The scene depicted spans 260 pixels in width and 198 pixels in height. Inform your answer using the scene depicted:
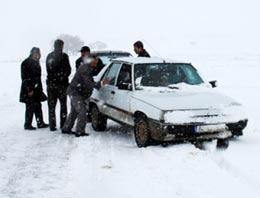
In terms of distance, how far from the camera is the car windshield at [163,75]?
28.2 ft

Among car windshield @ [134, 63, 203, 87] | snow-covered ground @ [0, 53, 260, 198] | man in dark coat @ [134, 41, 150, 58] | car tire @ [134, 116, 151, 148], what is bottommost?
snow-covered ground @ [0, 53, 260, 198]

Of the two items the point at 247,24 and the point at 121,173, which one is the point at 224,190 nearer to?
the point at 121,173

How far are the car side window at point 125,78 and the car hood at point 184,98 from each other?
13.0 inches

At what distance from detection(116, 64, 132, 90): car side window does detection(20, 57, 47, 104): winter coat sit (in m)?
2.06

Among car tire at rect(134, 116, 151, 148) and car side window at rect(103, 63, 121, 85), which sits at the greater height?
car side window at rect(103, 63, 121, 85)

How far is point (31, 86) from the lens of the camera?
10.1 m

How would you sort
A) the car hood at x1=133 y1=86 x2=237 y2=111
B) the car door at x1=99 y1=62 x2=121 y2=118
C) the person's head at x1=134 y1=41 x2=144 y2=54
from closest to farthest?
the car hood at x1=133 y1=86 x2=237 y2=111, the car door at x1=99 y1=62 x2=121 y2=118, the person's head at x1=134 y1=41 x2=144 y2=54

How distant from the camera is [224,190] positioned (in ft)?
18.0

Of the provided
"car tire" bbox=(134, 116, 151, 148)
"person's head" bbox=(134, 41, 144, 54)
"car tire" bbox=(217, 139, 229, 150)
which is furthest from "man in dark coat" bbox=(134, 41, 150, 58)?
"car tire" bbox=(217, 139, 229, 150)

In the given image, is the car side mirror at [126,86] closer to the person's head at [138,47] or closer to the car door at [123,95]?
the car door at [123,95]

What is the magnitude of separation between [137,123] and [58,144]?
162 cm

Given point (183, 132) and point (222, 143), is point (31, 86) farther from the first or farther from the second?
point (222, 143)

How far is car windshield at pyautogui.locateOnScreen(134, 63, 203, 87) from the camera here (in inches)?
339

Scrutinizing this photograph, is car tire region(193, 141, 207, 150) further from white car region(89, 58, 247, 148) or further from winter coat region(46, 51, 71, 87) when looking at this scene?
winter coat region(46, 51, 71, 87)
